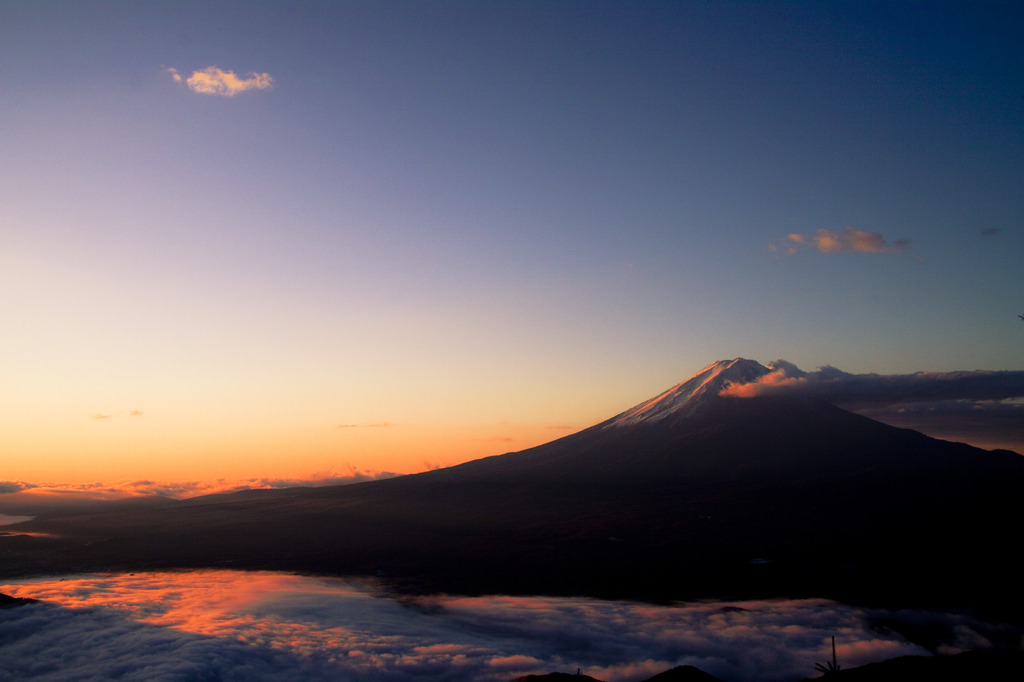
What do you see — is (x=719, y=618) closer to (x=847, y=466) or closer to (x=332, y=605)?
(x=332, y=605)

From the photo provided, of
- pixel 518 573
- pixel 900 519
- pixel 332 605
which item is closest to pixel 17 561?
pixel 332 605

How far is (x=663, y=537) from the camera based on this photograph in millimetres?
135125

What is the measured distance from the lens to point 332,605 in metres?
100

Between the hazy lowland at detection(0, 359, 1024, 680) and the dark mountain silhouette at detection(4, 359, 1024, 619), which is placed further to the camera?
the dark mountain silhouette at detection(4, 359, 1024, 619)

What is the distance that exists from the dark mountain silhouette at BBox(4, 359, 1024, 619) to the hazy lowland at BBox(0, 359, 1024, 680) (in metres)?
0.62

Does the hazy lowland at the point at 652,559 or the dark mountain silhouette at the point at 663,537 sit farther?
the dark mountain silhouette at the point at 663,537

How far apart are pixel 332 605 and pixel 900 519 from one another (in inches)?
5050

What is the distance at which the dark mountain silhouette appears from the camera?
110 meters

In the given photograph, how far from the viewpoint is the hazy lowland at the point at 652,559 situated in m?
86.0

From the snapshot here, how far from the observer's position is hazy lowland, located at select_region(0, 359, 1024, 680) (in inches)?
3386

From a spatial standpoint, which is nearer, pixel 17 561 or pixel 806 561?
pixel 806 561

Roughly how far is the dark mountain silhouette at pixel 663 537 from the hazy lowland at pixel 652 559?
623mm

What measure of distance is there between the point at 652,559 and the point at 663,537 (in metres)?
14.9

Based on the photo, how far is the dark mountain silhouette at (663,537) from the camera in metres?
110
